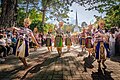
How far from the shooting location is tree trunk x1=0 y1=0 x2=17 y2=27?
17453 mm

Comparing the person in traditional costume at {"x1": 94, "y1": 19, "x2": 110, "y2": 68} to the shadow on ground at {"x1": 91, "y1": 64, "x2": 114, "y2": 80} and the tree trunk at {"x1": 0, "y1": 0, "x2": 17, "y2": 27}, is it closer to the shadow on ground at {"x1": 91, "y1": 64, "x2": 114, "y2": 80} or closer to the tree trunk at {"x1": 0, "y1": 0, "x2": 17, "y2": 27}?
the shadow on ground at {"x1": 91, "y1": 64, "x2": 114, "y2": 80}

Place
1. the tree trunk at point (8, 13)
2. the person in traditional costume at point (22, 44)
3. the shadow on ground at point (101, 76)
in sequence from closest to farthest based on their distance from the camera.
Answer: the shadow on ground at point (101, 76)
the person in traditional costume at point (22, 44)
the tree trunk at point (8, 13)

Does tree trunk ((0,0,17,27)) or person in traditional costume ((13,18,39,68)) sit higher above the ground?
tree trunk ((0,0,17,27))

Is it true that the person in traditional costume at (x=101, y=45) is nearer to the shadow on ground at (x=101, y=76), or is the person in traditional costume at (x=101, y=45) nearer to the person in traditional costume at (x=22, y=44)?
the shadow on ground at (x=101, y=76)

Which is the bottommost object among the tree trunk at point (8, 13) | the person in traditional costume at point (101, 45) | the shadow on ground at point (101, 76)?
the shadow on ground at point (101, 76)

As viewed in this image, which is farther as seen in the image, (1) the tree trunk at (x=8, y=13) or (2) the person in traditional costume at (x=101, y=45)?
(1) the tree trunk at (x=8, y=13)

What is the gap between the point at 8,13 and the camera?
17.8 m

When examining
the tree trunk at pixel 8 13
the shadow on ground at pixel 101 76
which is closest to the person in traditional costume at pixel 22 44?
the shadow on ground at pixel 101 76

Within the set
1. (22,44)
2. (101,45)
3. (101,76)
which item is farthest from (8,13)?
(101,76)

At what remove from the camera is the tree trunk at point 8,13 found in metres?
17.5

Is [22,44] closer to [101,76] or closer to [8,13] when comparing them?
[101,76]

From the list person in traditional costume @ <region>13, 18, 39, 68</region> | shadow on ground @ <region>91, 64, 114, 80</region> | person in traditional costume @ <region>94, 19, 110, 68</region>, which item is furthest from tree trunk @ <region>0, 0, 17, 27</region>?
shadow on ground @ <region>91, 64, 114, 80</region>

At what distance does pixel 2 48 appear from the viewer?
41.6ft

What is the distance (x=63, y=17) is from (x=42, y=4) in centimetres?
471
